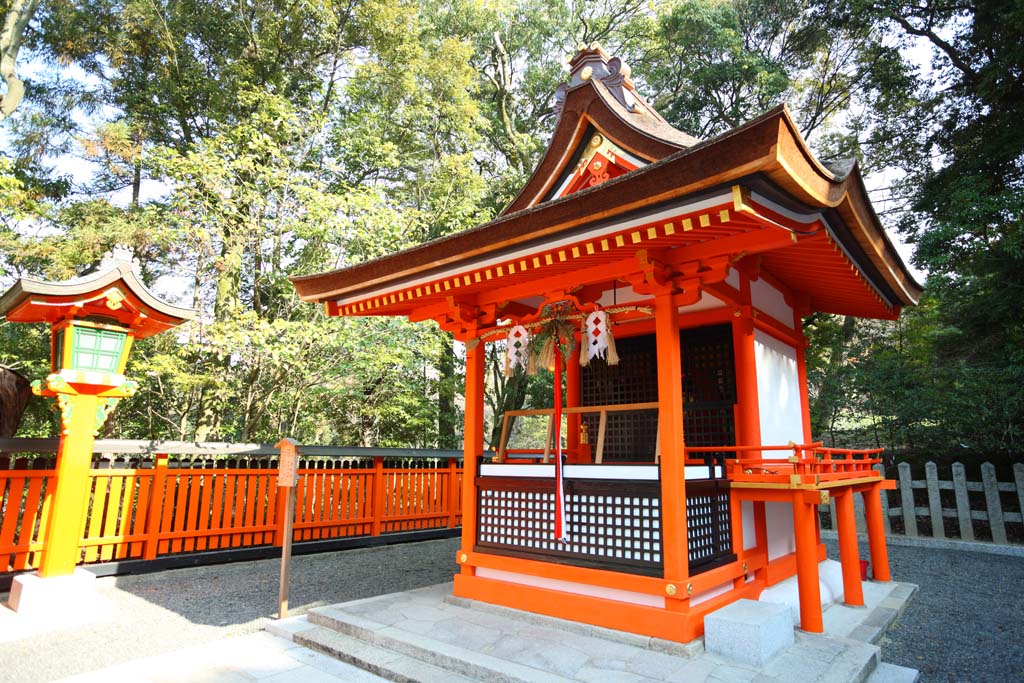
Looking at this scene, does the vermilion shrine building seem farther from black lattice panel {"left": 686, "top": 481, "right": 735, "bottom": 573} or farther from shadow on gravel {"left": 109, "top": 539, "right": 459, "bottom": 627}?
shadow on gravel {"left": 109, "top": 539, "right": 459, "bottom": 627}

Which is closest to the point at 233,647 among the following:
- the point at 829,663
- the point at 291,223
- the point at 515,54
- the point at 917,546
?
the point at 829,663

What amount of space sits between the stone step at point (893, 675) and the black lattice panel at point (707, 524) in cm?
117

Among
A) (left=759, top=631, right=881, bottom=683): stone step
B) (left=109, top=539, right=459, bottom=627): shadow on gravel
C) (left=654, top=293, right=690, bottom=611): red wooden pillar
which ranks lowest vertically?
(left=109, top=539, right=459, bottom=627): shadow on gravel

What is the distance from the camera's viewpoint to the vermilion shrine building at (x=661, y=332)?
3.62 m

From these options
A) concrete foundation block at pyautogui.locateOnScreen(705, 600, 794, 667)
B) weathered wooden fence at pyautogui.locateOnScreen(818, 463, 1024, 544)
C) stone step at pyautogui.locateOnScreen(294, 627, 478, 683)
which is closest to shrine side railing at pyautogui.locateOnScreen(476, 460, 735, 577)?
concrete foundation block at pyautogui.locateOnScreen(705, 600, 794, 667)

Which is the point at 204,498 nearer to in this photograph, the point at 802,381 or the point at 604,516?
the point at 604,516

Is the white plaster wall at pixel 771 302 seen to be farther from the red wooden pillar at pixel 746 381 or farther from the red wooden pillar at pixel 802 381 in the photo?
the red wooden pillar at pixel 746 381

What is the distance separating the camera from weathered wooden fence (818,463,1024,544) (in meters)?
8.19

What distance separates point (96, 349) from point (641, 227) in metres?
5.31

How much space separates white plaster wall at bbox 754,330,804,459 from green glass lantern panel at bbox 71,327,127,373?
632 cm

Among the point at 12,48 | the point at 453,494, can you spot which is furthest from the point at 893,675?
the point at 12,48

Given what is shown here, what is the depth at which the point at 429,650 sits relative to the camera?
148 inches

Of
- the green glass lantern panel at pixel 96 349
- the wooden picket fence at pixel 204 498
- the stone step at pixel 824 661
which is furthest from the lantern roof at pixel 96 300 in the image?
the stone step at pixel 824 661

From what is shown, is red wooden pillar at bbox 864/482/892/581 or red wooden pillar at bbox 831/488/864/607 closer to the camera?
red wooden pillar at bbox 831/488/864/607
